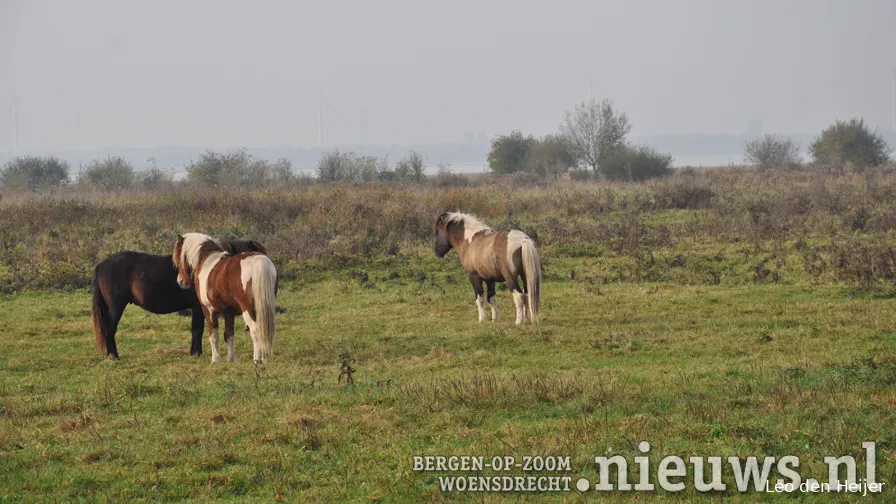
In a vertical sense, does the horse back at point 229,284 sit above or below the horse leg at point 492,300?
above

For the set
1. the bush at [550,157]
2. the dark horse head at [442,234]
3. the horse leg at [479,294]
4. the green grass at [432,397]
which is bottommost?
the green grass at [432,397]

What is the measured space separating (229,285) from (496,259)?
14.3 feet

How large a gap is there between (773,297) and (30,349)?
38.0 feet

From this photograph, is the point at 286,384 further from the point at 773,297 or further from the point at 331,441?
the point at 773,297

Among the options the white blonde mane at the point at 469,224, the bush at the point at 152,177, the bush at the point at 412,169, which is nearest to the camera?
the white blonde mane at the point at 469,224

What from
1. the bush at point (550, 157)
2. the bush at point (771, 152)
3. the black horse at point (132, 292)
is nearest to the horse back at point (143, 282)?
the black horse at point (132, 292)

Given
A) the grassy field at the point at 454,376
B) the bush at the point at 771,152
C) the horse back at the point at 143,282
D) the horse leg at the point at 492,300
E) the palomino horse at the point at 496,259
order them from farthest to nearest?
the bush at the point at 771,152 → the horse leg at the point at 492,300 → the palomino horse at the point at 496,259 → the horse back at the point at 143,282 → the grassy field at the point at 454,376

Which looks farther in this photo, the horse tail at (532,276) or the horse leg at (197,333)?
the horse tail at (532,276)

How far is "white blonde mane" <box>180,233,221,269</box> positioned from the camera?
12211 millimetres

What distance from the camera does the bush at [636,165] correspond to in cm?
5578

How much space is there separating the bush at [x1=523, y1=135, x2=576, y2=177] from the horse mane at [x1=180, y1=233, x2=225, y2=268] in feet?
171

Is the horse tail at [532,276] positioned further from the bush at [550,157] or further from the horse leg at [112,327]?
the bush at [550,157]

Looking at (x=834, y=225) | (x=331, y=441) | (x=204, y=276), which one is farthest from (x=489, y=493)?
(x=834, y=225)

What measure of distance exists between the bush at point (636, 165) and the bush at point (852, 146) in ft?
34.7
